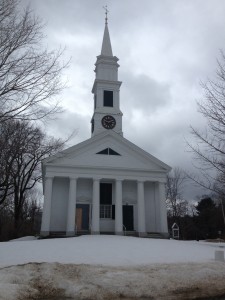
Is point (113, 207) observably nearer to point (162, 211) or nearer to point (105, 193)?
point (105, 193)

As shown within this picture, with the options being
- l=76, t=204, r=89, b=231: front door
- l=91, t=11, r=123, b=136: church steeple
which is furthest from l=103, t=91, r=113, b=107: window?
l=76, t=204, r=89, b=231: front door

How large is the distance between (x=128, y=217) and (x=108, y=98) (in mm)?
11801

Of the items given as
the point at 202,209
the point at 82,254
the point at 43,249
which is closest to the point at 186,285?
the point at 82,254

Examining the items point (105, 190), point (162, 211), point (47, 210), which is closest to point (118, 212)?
point (105, 190)

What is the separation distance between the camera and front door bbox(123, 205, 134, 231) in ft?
83.1

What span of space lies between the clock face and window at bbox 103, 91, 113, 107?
4.84 ft

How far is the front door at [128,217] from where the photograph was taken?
2534 cm

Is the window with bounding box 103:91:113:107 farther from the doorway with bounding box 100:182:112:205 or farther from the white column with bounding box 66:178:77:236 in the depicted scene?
the white column with bounding box 66:178:77:236

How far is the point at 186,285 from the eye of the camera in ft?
23.2

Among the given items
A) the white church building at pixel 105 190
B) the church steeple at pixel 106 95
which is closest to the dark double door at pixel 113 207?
the white church building at pixel 105 190

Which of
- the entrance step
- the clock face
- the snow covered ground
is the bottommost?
the snow covered ground

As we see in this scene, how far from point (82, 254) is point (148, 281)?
472 centimetres

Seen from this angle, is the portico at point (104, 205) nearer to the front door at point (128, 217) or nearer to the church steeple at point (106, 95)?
the front door at point (128, 217)

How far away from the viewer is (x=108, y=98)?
1232 inches
